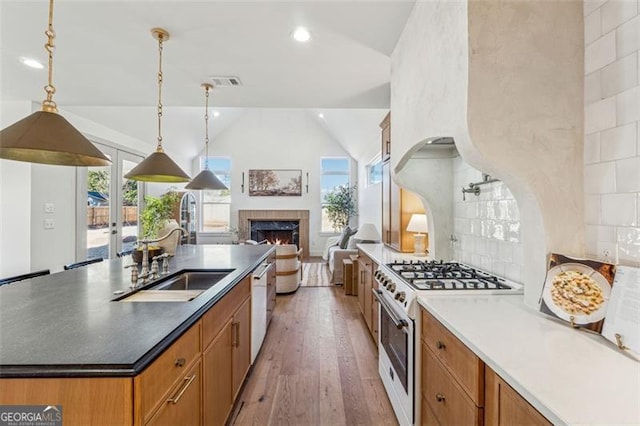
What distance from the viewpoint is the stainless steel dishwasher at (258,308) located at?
7.91 ft

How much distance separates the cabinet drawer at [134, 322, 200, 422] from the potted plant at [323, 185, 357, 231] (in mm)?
7001

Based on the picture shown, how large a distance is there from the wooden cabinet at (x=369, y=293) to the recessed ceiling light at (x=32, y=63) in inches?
139

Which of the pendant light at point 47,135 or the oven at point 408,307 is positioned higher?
the pendant light at point 47,135

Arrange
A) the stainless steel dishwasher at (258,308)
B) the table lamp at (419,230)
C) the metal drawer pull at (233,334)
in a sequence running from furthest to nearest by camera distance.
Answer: the table lamp at (419,230) < the stainless steel dishwasher at (258,308) < the metal drawer pull at (233,334)

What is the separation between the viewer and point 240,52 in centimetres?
239

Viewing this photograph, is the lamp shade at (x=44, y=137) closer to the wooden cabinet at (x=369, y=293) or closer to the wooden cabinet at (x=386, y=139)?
the wooden cabinet at (x=369, y=293)

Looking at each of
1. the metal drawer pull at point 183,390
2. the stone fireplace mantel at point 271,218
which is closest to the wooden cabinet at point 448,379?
the metal drawer pull at point 183,390

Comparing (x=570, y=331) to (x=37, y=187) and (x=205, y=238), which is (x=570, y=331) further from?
(x=205, y=238)

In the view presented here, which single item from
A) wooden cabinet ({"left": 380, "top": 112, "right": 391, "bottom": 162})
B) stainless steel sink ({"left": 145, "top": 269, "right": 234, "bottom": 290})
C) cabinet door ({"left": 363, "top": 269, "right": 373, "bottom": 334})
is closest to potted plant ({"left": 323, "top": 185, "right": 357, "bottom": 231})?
wooden cabinet ({"left": 380, "top": 112, "right": 391, "bottom": 162})

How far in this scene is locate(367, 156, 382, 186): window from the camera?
19.0 feet

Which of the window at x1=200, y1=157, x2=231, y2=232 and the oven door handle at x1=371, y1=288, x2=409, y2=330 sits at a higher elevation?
the window at x1=200, y1=157, x2=231, y2=232

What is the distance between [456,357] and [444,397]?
9.5 inches

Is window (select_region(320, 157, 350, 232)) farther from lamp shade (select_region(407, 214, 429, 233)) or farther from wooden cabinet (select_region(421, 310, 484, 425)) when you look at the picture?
wooden cabinet (select_region(421, 310, 484, 425))

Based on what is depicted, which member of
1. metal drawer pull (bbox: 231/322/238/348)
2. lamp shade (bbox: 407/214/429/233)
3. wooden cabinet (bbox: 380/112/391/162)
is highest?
wooden cabinet (bbox: 380/112/391/162)
